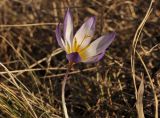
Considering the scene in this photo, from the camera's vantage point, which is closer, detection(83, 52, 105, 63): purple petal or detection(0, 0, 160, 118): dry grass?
detection(83, 52, 105, 63): purple petal

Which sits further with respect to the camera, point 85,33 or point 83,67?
point 83,67

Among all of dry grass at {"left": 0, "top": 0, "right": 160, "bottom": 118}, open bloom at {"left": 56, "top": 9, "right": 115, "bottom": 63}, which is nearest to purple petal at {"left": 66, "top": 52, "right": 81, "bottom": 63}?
open bloom at {"left": 56, "top": 9, "right": 115, "bottom": 63}

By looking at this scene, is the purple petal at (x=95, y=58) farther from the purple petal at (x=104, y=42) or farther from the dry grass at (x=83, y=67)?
the dry grass at (x=83, y=67)

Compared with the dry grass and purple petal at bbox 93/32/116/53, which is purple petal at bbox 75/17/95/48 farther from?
the dry grass

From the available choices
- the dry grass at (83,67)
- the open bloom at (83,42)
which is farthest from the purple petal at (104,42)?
the dry grass at (83,67)

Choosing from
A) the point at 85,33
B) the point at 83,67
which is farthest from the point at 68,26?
the point at 83,67

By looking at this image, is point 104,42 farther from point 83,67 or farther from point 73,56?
point 83,67

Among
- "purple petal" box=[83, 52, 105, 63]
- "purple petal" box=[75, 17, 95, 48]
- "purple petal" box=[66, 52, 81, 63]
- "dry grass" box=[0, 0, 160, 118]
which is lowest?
"dry grass" box=[0, 0, 160, 118]
